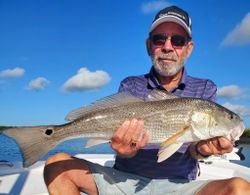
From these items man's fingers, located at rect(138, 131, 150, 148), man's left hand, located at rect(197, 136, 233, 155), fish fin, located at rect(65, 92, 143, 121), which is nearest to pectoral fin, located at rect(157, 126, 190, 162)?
man's fingers, located at rect(138, 131, 150, 148)

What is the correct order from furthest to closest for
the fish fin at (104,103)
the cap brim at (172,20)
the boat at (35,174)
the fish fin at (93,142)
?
the boat at (35,174), the cap brim at (172,20), the fish fin at (104,103), the fish fin at (93,142)

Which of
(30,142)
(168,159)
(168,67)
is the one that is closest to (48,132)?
(30,142)

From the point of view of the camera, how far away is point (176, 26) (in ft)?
15.9

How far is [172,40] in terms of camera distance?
4699 millimetres

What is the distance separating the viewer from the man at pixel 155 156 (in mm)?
3766

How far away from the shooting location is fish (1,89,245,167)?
370 cm

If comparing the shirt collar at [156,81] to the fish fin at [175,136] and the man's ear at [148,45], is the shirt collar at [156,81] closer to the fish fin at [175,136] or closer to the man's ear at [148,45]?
the man's ear at [148,45]

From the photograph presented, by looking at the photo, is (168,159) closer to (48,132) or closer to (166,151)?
(166,151)

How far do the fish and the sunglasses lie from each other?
95cm

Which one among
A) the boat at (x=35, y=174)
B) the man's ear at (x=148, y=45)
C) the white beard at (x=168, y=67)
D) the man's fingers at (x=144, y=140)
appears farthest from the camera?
the boat at (x=35, y=174)

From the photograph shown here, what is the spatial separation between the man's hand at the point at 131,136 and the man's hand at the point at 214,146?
667 mm

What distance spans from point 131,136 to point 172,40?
162 centimetres

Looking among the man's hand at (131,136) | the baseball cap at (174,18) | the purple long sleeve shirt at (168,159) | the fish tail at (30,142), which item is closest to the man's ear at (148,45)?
the baseball cap at (174,18)

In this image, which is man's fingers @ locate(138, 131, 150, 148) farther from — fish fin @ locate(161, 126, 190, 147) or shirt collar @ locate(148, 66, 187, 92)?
shirt collar @ locate(148, 66, 187, 92)
